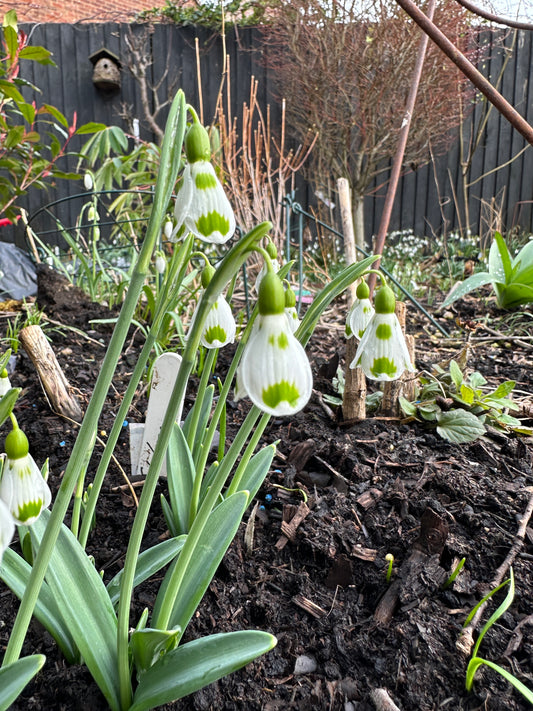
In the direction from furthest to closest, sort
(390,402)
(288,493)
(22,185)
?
(22,185) → (390,402) → (288,493)

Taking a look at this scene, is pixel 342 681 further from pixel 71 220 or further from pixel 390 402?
pixel 71 220

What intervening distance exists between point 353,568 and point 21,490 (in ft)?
2.42

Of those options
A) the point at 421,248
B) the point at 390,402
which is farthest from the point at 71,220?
the point at 390,402

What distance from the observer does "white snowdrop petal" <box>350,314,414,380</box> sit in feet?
2.53

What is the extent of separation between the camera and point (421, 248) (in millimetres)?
6602

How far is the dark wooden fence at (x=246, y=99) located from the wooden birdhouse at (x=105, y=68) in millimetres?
179

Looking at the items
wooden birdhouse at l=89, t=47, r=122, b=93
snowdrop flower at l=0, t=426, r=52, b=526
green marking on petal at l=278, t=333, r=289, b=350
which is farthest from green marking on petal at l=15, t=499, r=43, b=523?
wooden birdhouse at l=89, t=47, r=122, b=93

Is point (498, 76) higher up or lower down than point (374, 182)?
higher up

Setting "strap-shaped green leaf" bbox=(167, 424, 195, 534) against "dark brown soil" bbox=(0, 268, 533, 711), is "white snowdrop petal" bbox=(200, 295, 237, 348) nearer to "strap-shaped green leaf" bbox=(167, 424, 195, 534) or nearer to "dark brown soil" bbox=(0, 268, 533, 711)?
"strap-shaped green leaf" bbox=(167, 424, 195, 534)

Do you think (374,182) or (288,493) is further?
(374,182)

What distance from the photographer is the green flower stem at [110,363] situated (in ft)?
2.06

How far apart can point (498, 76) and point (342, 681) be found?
7483 mm

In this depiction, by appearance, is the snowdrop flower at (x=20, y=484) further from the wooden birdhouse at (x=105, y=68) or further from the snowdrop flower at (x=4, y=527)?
the wooden birdhouse at (x=105, y=68)

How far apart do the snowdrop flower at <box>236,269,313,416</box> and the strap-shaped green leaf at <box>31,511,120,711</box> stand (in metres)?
0.41
